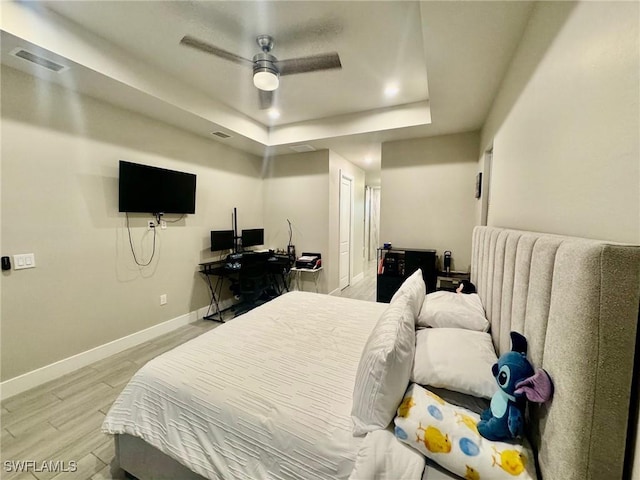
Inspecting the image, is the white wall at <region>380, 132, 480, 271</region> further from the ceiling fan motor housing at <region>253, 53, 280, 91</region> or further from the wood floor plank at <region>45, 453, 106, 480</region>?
the wood floor plank at <region>45, 453, 106, 480</region>

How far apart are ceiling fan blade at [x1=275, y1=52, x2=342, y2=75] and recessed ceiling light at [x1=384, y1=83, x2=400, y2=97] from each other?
89 centimetres

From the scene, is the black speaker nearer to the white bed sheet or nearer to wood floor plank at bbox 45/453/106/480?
the white bed sheet

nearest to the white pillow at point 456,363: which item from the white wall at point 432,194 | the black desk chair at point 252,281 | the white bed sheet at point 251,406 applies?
the white bed sheet at point 251,406

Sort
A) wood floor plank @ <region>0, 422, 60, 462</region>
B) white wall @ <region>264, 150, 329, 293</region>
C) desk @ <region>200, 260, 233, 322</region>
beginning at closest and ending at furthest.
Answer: wood floor plank @ <region>0, 422, 60, 462</region>, desk @ <region>200, 260, 233, 322</region>, white wall @ <region>264, 150, 329, 293</region>

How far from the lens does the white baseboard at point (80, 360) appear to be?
82.3 inches

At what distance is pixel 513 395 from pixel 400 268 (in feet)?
9.37

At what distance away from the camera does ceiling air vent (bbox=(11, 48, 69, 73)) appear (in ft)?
6.09

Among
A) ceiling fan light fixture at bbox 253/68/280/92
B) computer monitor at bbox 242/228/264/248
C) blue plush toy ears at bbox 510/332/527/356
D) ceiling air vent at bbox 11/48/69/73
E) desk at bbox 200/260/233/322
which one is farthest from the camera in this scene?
computer monitor at bbox 242/228/264/248

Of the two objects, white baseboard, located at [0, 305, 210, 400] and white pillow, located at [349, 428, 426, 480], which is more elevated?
white pillow, located at [349, 428, 426, 480]

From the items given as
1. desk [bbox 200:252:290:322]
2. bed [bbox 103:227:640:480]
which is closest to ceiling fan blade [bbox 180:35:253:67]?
bed [bbox 103:227:640:480]

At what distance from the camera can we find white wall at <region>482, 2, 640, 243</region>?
697 mm

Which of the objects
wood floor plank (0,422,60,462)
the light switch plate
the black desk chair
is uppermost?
the light switch plate

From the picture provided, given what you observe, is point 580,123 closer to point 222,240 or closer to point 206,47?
point 206,47

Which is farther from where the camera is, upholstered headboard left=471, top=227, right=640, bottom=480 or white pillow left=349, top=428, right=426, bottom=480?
white pillow left=349, top=428, right=426, bottom=480
